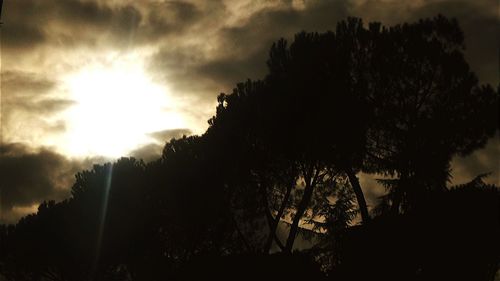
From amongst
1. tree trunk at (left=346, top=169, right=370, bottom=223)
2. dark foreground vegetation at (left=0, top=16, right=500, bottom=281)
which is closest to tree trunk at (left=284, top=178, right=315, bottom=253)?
dark foreground vegetation at (left=0, top=16, right=500, bottom=281)

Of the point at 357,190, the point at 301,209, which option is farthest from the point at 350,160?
the point at 301,209

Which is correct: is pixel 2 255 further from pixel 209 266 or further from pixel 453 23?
pixel 453 23

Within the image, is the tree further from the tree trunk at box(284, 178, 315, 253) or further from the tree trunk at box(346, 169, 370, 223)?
the tree trunk at box(284, 178, 315, 253)

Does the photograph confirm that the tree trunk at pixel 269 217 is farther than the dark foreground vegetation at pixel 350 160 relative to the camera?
Yes

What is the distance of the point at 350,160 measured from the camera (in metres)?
24.4

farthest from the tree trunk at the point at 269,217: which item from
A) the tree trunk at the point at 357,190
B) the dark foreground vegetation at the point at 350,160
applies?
the tree trunk at the point at 357,190

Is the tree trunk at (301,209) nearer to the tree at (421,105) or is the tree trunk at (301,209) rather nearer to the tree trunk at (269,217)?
the tree trunk at (269,217)

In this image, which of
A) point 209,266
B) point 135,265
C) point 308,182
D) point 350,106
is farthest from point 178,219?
point 350,106

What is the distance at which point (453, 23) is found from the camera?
2225 cm

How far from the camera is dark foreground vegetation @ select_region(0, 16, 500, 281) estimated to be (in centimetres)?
2114

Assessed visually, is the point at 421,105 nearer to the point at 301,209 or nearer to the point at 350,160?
the point at 350,160

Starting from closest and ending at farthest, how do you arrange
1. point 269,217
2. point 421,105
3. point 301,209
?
point 421,105
point 301,209
point 269,217

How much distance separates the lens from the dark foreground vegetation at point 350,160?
21.1 metres

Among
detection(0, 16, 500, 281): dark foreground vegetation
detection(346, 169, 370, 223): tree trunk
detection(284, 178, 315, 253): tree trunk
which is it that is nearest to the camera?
detection(0, 16, 500, 281): dark foreground vegetation
